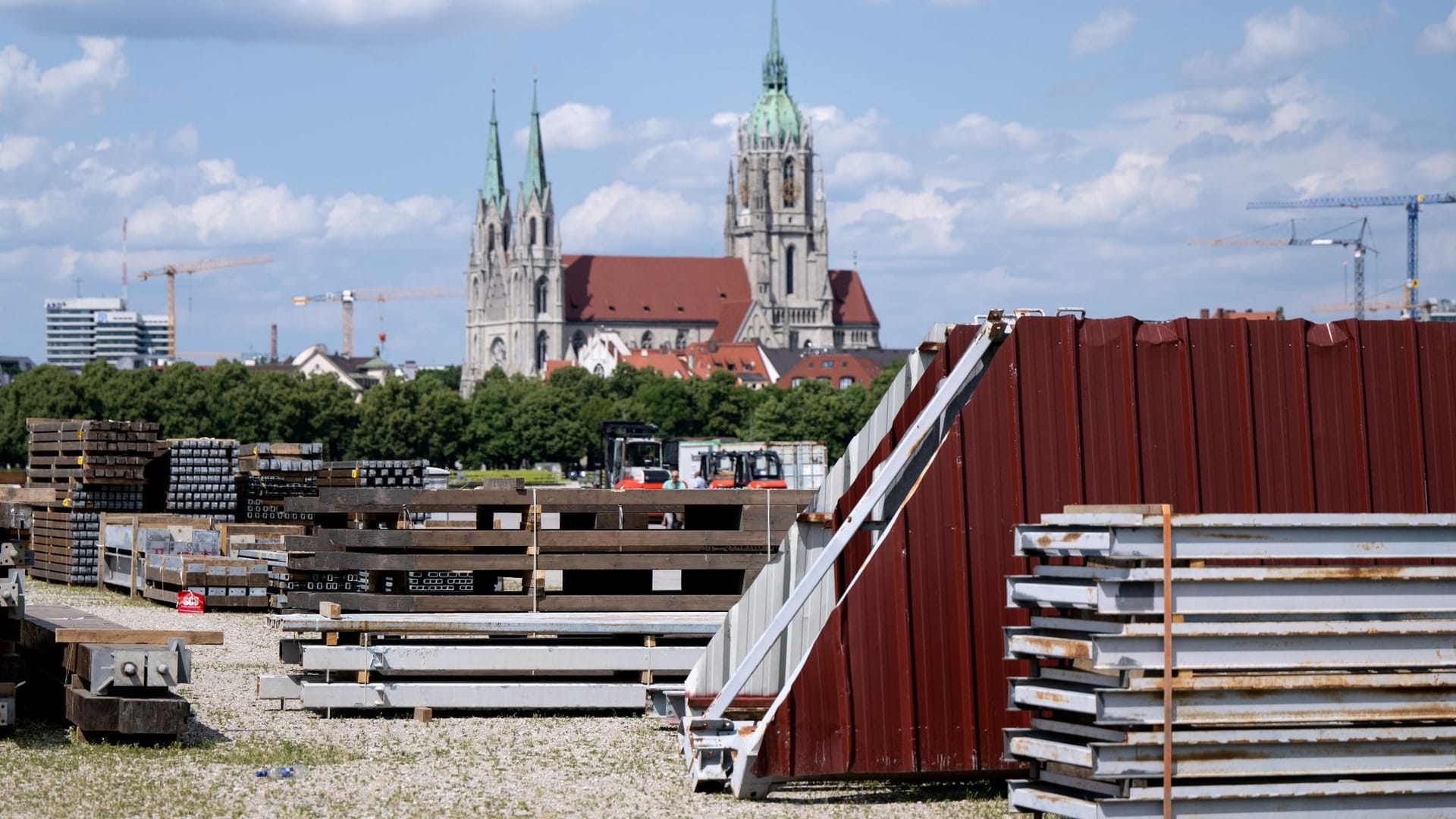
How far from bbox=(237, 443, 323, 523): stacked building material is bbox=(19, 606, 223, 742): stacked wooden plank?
1159 centimetres

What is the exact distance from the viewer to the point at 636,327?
189 metres

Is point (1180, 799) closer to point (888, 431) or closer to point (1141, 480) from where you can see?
point (1141, 480)

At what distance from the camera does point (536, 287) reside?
603 feet

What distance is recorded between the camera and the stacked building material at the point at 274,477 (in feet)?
84.5

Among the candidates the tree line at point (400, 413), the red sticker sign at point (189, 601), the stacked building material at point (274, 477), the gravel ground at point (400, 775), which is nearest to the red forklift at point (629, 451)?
the stacked building material at point (274, 477)

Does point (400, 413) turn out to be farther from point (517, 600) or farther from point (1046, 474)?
point (1046, 474)

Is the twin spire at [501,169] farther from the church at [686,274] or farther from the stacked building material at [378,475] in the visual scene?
the stacked building material at [378,475]

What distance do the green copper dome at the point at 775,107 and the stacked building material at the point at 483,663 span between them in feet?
586

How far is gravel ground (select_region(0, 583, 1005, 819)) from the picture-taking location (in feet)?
34.8

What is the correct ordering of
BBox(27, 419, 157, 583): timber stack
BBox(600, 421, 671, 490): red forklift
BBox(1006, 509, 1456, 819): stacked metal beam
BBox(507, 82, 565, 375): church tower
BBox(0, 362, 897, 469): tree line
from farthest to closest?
BBox(507, 82, 565, 375): church tower → BBox(0, 362, 897, 469): tree line → BBox(600, 421, 671, 490): red forklift → BBox(27, 419, 157, 583): timber stack → BBox(1006, 509, 1456, 819): stacked metal beam

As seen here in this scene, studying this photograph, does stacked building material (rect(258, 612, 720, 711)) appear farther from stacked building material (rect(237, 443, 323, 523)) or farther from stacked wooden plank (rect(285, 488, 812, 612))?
stacked building material (rect(237, 443, 323, 523))

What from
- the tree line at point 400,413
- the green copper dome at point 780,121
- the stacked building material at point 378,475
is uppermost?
the green copper dome at point 780,121

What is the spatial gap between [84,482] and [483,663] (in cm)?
1594

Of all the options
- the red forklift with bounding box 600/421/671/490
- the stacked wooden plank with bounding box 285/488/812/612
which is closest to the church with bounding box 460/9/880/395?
the red forklift with bounding box 600/421/671/490
